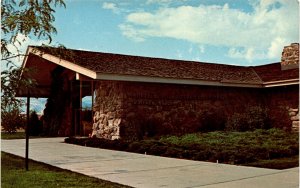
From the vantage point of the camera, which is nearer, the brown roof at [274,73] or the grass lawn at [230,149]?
the grass lawn at [230,149]

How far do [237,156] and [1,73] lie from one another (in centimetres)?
561

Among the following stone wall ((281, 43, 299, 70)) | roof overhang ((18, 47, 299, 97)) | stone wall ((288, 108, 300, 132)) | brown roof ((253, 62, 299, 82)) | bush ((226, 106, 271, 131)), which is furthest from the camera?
stone wall ((281, 43, 299, 70))

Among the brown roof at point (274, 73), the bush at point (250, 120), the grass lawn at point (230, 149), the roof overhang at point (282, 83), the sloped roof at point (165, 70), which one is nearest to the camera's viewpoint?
the grass lawn at point (230, 149)

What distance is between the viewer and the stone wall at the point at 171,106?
14.4m

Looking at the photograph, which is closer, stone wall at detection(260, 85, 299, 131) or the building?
the building

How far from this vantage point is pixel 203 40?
10.1 meters

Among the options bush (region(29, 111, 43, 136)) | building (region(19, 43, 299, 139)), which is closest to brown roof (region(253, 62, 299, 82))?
building (region(19, 43, 299, 139))

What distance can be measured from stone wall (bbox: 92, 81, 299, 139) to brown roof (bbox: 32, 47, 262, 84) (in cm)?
49

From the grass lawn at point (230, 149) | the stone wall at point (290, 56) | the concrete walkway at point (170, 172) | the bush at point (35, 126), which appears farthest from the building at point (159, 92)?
the concrete walkway at point (170, 172)

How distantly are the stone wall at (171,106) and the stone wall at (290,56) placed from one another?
5.26ft

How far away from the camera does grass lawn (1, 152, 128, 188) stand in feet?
19.0

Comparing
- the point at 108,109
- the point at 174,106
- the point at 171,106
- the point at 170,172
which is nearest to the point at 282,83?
the point at 174,106

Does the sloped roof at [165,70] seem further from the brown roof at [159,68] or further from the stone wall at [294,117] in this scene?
the stone wall at [294,117]

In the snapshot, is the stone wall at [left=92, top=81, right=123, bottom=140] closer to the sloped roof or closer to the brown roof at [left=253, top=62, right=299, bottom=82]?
the sloped roof
